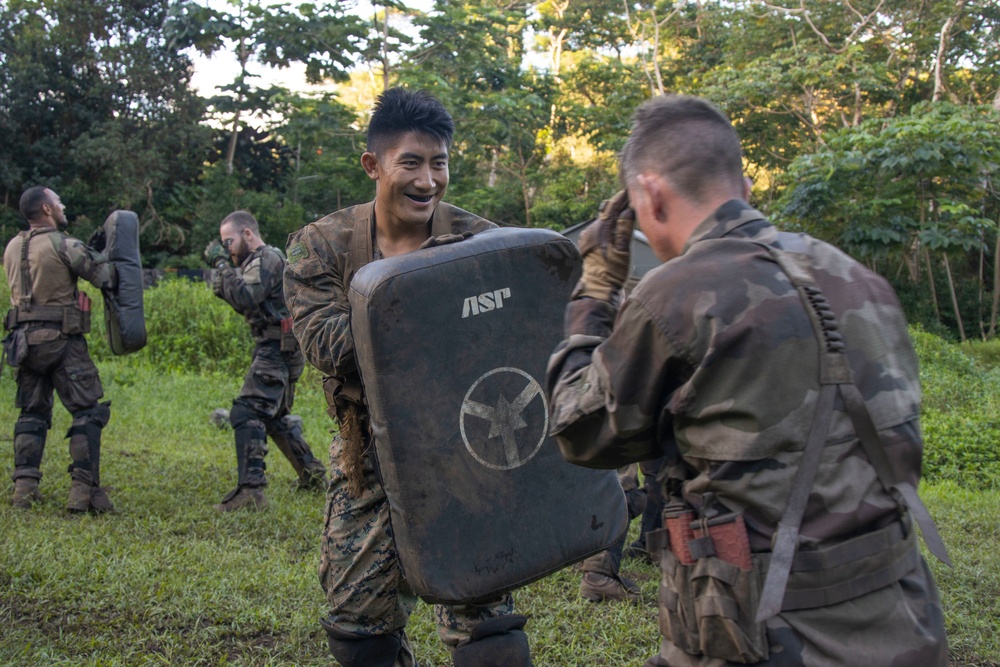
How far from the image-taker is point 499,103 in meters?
18.1

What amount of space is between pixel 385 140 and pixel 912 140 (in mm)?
11272

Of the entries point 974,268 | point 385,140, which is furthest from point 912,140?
point 385,140

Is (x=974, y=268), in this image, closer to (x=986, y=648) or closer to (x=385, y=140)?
(x=986, y=648)

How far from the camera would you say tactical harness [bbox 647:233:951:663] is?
66.8 inches

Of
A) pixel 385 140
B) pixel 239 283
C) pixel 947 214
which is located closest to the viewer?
pixel 385 140

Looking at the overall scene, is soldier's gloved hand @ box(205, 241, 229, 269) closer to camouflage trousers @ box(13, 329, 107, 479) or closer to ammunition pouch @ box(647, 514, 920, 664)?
camouflage trousers @ box(13, 329, 107, 479)

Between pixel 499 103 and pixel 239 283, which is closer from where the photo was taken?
pixel 239 283

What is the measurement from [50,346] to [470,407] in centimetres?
465

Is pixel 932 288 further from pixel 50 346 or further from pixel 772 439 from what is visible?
pixel 772 439

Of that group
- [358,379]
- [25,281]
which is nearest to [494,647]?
[358,379]

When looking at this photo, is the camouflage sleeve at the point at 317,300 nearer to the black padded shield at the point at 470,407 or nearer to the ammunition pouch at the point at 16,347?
the black padded shield at the point at 470,407

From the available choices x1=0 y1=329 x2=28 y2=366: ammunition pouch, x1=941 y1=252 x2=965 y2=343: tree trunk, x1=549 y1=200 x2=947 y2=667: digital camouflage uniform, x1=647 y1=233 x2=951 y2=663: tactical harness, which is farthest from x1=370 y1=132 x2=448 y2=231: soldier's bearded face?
x1=941 y1=252 x2=965 y2=343: tree trunk

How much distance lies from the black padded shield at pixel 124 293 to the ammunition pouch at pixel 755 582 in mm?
5059

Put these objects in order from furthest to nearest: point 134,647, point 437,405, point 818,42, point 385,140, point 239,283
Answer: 1. point 818,42
2. point 239,283
3. point 134,647
4. point 385,140
5. point 437,405
